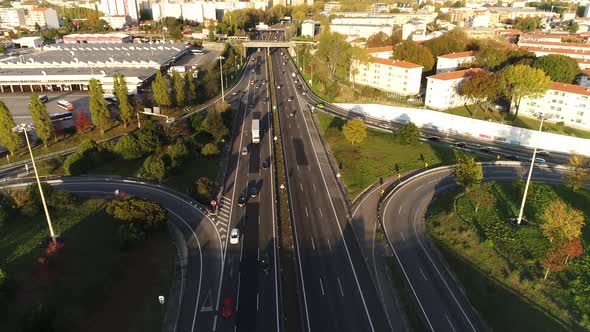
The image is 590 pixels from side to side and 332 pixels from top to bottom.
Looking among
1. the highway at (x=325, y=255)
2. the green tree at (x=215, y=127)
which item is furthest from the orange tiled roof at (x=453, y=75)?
the green tree at (x=215, y=127)

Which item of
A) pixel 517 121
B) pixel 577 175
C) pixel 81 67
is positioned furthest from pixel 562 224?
pixel 81 67

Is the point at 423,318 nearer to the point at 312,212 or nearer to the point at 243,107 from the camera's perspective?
the point at 312,212

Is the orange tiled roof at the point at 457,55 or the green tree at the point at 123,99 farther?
the orange tiled roof at the point at 457,55

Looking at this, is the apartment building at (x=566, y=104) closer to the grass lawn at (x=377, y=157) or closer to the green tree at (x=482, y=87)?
the green tree at (x=482, y=87)

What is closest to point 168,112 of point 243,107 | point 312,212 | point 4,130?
point 243,107

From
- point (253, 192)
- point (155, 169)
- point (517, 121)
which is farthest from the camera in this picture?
point (517, 121)

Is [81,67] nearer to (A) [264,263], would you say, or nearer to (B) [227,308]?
(A) [264,263]
